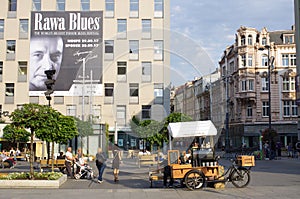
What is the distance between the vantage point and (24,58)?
49.3 m

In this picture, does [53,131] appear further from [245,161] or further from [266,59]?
[266,59]

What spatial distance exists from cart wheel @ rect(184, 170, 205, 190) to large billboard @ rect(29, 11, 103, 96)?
3390cm

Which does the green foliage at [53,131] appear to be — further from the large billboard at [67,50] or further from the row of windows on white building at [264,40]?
the row of windows on white building at [264,40]

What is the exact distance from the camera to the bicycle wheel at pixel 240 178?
13.7 metres

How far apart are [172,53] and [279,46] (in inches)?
1777

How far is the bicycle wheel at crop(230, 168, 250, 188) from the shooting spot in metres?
13.7

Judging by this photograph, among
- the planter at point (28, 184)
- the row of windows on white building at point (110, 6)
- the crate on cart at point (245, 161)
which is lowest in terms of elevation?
the planter at point (28, 184)

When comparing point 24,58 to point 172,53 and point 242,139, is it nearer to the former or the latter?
point 242,139

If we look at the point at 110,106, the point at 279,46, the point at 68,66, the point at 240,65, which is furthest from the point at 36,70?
the point at 279,46

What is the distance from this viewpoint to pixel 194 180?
43.5 feet

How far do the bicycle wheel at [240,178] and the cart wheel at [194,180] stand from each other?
1192 millimetres

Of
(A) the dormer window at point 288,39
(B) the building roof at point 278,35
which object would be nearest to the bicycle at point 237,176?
(A) the dormer window at point 288,39

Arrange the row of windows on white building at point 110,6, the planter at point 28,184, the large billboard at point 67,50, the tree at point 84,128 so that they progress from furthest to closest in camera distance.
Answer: the row of windows on white building at point 110,6 < the large billboard at point 67,50 < the tree at point 84,128 < the planter at point 28,184

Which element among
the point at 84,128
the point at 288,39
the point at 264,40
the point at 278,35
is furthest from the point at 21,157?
the point at 278,35
